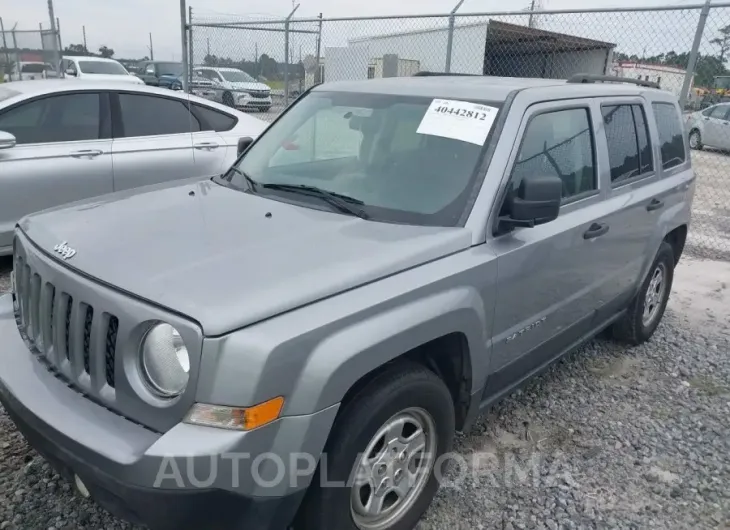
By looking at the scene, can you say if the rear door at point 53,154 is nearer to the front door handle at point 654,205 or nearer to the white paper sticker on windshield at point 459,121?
the white paper sticker on windshield at point 459,121

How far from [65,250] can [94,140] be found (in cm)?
360

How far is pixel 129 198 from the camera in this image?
308cm

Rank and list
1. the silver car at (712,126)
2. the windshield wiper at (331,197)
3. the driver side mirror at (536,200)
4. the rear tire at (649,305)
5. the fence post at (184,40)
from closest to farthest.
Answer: the driver side mirror at (536,200) → the windshield wiper at (331,197) → the rear tire at (649,305) → the fence post at (184,40) → the silver car at (712,126)

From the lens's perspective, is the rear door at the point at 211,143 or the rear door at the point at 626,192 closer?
the rear door at the point at 626,192

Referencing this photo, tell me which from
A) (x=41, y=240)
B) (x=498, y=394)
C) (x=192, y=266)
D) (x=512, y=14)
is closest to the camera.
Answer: (x=192, y=266)

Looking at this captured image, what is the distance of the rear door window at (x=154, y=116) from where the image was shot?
584cm

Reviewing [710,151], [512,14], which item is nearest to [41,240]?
[512,14]

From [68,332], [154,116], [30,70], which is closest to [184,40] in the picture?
[154,116]

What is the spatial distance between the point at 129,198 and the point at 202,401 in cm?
155

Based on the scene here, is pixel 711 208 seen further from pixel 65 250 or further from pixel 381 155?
pixel 65 250

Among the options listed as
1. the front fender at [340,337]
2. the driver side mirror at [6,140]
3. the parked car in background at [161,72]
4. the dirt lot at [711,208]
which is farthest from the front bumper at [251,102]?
the parked car in background at [161,72]

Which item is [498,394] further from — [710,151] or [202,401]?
[710,151]

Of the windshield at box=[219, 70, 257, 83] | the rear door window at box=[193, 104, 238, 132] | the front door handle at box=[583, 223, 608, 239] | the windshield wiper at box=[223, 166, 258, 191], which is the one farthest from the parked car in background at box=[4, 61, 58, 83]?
the front door handle at box=[583, 223, 608, 239]

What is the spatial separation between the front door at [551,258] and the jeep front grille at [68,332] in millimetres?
1608
